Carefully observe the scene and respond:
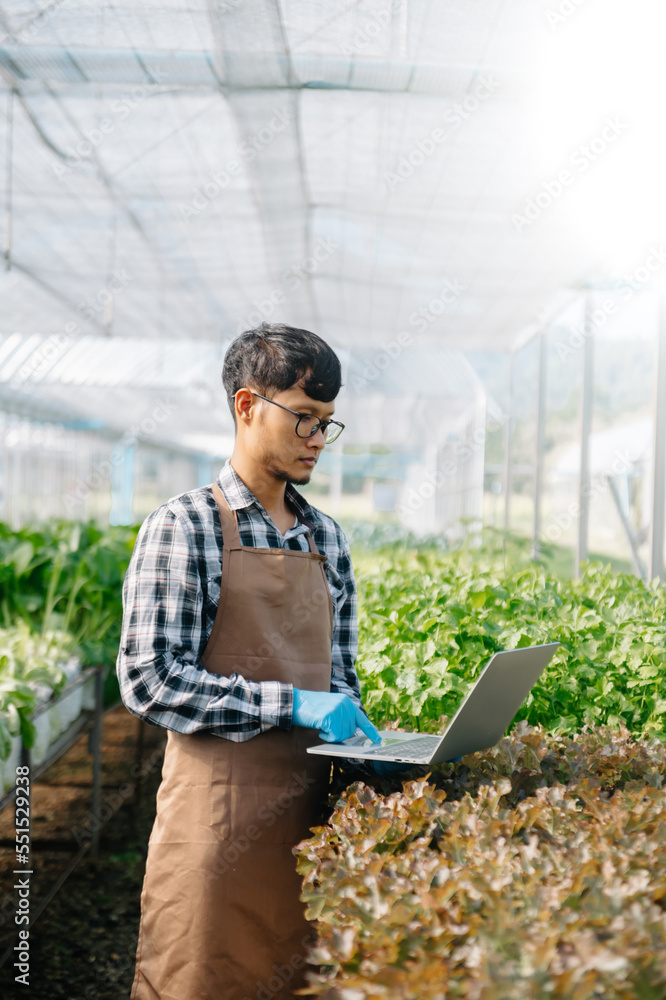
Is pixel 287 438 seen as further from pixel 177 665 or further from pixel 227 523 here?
pixel 177 665

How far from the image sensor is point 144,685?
1.49 meters

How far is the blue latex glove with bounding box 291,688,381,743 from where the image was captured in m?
1.48

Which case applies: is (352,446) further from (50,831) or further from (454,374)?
(50,831)

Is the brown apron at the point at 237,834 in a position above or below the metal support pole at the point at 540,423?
below

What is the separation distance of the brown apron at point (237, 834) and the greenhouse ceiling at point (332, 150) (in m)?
2.06

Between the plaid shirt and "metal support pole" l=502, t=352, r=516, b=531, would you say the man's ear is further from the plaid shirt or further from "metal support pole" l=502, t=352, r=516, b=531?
"metal support pole" l=502, t=352, r=516, b=531

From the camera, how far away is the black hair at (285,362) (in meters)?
1.61

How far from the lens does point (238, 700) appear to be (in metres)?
1.48

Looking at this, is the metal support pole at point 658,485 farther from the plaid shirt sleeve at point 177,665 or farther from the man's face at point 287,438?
the plaid shirt sleeve at point 177,665

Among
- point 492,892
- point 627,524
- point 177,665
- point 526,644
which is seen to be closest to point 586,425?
point 627,524

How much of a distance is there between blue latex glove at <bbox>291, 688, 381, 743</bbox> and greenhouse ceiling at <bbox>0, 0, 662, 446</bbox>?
6.98 ft

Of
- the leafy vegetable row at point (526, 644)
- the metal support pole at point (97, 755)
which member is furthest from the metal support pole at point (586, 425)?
the metal support pole at point (97, 755)

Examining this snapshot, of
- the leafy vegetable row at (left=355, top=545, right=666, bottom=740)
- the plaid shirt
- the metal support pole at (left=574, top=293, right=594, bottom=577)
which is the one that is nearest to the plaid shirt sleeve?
the plaid shirt

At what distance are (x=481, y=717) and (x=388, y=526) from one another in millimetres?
6787
